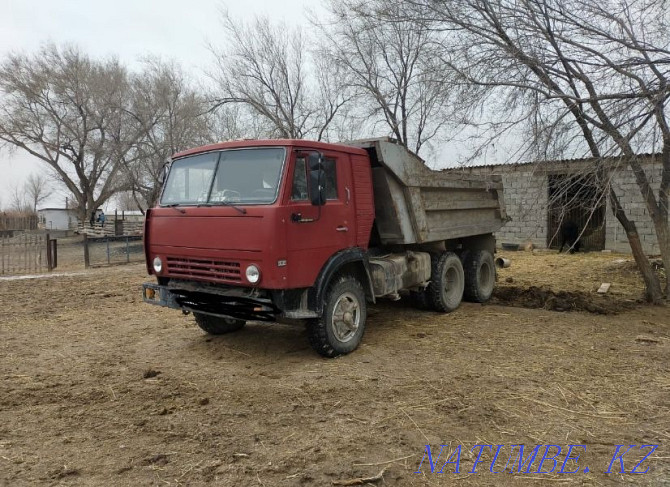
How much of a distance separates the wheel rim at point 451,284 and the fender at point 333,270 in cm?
248

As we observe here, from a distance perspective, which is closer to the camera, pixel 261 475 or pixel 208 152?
pixel 261 475

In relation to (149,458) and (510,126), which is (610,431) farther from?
(510,126)

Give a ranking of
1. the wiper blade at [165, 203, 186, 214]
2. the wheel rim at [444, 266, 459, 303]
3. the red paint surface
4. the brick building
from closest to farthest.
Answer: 1. the red paint surface
2. the wiper blade at [165, 203, 186, 214]
3. the brick building
4. the wheel rim at [444, 266, 459, 303]

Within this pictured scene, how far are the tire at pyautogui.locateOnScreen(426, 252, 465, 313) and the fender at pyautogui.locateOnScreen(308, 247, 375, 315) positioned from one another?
2.00m

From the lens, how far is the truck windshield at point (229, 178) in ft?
16.4

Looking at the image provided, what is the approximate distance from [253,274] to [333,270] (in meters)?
0.90

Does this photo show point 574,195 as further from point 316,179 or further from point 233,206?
point 233,206

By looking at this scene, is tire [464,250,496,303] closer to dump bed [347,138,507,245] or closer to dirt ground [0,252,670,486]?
dump bed [347,138,507,245]

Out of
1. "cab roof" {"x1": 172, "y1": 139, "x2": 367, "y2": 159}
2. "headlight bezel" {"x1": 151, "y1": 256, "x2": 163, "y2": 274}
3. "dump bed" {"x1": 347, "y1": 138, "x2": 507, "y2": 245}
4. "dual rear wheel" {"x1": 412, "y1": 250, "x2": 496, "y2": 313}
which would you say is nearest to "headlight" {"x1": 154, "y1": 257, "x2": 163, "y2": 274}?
"headlight bezel" {"x1": 151, "y1": 256, "x2": 163, "y2": 274}

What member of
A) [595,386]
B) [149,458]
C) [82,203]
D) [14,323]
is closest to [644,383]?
[595,386]

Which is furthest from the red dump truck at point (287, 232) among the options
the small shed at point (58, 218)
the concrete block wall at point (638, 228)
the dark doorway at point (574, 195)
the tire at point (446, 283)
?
the small shed at point (58, 218)

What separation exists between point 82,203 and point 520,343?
36.5 metres

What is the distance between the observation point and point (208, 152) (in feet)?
17.9

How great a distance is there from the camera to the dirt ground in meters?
3.21
